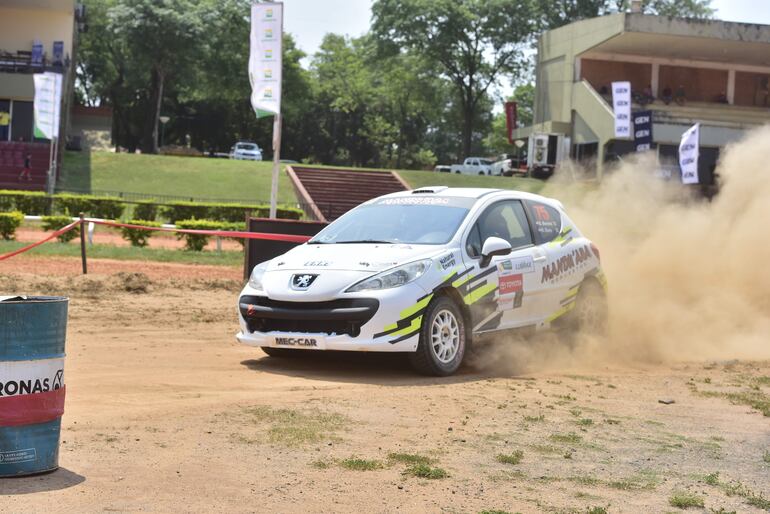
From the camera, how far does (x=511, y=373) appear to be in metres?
9.71

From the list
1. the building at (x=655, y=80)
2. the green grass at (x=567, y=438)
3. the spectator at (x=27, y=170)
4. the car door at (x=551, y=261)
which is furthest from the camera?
the building at (x=655, y=80)

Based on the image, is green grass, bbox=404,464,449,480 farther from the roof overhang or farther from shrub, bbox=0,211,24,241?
the roof overhang

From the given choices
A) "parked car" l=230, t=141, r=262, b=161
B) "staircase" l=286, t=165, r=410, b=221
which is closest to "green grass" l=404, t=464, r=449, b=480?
"staircase" l=286, t=165, r=410, b=221

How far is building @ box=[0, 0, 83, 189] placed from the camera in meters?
44.5

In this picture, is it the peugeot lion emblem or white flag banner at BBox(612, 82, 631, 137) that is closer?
the peugeot lion emblem

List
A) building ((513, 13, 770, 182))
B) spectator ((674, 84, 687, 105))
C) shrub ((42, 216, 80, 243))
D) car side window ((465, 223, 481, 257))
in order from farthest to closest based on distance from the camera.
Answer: spectator ((674, 84, 687, 105)) → building ((513, 13, 770, 182)) → shrub ((42, 216, 80, 243)) → car side window ((465, 223, 481, 257))

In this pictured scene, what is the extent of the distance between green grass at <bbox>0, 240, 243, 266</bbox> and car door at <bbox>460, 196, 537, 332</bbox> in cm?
1241

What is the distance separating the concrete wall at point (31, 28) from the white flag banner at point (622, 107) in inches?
1041

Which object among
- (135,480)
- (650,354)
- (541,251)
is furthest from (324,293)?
(650,354)

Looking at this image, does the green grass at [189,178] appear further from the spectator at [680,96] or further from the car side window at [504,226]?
the car side window at [504,226]

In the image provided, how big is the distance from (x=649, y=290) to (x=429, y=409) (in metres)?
6.58

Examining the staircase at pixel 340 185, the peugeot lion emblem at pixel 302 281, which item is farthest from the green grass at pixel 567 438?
the staircase at pixel 340 185

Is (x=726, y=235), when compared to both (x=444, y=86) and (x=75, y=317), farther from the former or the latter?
(x=444, y=86)

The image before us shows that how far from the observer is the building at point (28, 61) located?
44531 mm
